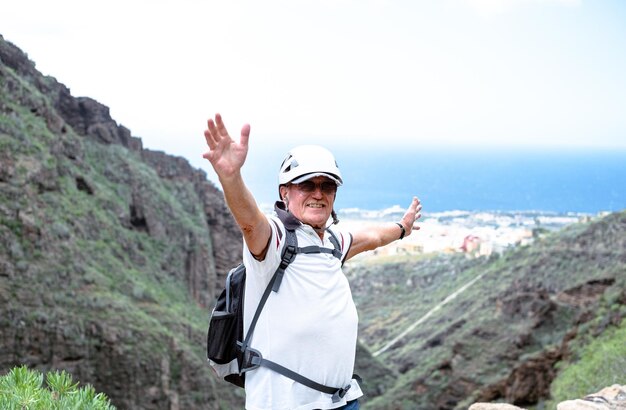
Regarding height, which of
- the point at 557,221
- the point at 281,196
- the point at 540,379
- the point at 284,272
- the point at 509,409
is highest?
the point at 557,221

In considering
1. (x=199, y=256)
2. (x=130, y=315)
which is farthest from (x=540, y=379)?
→ (x=199, y=256)

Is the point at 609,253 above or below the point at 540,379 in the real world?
above

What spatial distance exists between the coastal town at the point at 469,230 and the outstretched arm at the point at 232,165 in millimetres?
40582

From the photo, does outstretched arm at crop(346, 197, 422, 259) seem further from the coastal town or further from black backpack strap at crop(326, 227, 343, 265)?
the coastal town

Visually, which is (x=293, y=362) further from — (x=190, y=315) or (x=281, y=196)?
(x=190, y=315)

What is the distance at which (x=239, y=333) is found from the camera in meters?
3.52

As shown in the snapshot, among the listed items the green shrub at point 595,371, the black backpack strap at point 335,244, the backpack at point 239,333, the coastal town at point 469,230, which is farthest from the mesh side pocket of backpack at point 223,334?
the coastal town at point 469,230

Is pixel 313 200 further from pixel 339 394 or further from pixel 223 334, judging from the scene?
pixel 339 394

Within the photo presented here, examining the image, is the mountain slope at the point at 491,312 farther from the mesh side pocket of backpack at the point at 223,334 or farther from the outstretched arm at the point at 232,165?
the outstretched arm at the point at 232,165

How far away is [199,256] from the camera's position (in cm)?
3114

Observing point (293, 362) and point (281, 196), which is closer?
point (293, 362)

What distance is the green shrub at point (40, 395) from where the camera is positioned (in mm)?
3305

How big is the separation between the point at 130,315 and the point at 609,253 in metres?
27.7

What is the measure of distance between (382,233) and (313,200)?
135 cm
